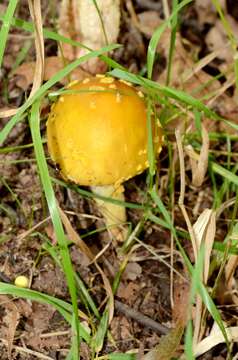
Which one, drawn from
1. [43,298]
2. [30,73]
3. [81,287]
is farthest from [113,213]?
[30,73]

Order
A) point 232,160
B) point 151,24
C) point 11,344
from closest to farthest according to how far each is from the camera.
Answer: point 11,344
point 232,160
point 151,24

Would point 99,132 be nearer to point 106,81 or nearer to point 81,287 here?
point 106,81

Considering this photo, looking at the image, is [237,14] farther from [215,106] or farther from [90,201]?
[90,201]

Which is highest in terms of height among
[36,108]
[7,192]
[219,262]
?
[36,108]

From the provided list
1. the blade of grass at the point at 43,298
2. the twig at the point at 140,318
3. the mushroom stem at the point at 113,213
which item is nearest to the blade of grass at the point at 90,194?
the mushroom stem at the point at 113,213

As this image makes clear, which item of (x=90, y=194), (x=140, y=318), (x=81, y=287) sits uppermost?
(x=90, y=194)

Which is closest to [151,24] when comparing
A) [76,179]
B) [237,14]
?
[237,14]

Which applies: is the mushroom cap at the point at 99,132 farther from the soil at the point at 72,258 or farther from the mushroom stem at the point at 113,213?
the mushroom stem at the point at 113,213
